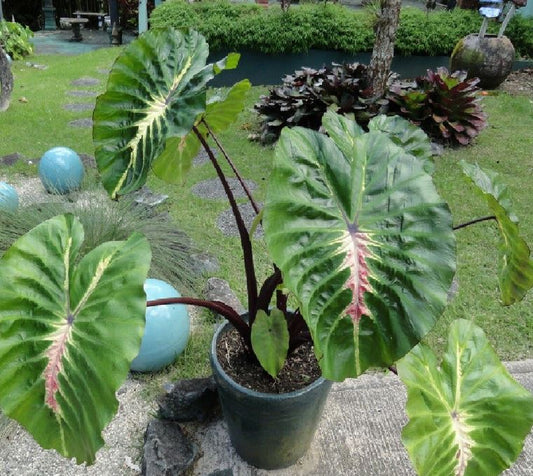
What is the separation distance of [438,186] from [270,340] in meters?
3.04

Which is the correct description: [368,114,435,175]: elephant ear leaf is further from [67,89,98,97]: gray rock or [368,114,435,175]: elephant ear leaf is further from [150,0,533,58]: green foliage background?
[67,89,98,97]: gray rock

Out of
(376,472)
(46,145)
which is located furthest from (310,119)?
(376,472)

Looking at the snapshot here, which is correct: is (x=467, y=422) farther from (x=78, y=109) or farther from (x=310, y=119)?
(x=78, y=109)

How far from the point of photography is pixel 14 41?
874 cm

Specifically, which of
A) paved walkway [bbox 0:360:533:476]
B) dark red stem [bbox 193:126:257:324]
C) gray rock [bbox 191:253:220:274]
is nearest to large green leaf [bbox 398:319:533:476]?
dark red stem [bbox 193:126:257:324]

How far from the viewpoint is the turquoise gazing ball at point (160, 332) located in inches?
84.6

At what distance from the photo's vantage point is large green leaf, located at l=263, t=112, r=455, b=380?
1013 millimetres

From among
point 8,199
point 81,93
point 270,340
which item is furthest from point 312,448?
point 81,93

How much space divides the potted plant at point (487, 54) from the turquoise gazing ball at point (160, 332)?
19.2 feet

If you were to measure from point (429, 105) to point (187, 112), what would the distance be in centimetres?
409

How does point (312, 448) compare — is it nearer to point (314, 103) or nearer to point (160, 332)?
point (160, 332)

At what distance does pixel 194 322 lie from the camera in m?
2.65

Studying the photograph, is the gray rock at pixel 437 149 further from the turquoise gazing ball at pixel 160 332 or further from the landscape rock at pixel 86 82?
the landscape rock at pixel 86 82

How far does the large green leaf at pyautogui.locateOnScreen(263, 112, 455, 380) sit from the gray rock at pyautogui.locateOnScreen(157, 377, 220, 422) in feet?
3.79
